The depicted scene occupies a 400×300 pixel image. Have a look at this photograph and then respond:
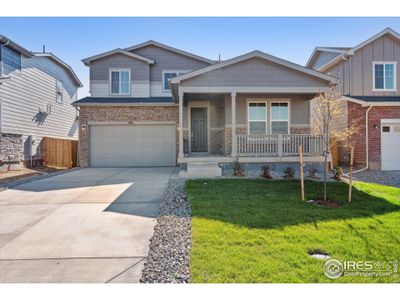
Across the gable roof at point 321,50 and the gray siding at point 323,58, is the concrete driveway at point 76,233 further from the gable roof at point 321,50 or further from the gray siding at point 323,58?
the gray siding at point 323,58

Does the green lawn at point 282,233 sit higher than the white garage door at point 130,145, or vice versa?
the white garage door at point 130,145

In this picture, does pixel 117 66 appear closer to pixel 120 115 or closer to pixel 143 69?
pixel 143 69

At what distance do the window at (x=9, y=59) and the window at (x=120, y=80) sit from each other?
16.0 ft

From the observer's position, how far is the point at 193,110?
558 inches

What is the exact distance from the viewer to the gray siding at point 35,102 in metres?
13.7

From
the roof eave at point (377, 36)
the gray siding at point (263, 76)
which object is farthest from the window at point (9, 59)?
the roof eave at point (377, 36)

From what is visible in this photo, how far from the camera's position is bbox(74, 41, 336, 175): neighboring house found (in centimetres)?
1094

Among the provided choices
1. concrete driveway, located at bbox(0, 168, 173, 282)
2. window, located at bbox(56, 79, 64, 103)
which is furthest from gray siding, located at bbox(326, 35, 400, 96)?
window, located at bbox(56, 79, 64, 103)

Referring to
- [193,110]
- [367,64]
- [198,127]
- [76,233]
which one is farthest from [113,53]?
[367,64]

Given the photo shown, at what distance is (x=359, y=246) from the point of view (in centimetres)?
376

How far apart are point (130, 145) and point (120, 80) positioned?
4.25 meters

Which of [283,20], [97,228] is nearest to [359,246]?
[97,228]
